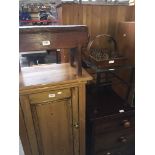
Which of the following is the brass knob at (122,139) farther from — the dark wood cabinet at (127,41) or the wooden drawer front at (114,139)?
the dark wood cabinet at (127,41)

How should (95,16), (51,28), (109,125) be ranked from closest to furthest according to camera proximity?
(51,28) → (109,125) → (95,16)

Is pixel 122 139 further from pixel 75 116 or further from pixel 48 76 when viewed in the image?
pixel 48 76

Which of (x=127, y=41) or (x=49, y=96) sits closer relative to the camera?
(x=49, y=96)

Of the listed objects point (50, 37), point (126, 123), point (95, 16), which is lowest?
point (126, 123)

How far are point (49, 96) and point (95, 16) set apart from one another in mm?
835

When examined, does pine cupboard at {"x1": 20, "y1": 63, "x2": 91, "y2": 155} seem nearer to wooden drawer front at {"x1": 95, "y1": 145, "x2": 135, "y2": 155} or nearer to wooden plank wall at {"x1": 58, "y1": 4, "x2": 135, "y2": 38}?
wooden drawer front at {"x1": 95, "y1": 145, "x2": 135, "y2": 155}

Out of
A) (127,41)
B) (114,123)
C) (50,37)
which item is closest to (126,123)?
(114,123)

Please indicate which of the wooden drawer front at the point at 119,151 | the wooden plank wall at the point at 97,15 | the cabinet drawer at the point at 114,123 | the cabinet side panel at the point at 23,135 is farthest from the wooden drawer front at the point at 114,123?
the wooden plank wall at the point at 97,15

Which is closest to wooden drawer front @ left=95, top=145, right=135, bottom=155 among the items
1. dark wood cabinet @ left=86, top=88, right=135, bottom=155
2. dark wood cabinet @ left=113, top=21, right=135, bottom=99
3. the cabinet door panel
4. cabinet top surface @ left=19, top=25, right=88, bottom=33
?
dark wood cabinet @ left=86, top=88, right=135, bottom=155

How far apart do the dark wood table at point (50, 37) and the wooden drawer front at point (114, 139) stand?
0.71 m

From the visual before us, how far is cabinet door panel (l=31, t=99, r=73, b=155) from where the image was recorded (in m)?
1.00

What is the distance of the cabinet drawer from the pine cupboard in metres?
0.11

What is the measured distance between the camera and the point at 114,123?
1.21 meters

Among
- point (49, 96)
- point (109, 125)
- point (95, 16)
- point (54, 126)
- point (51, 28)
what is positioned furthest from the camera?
point (95, 16)
